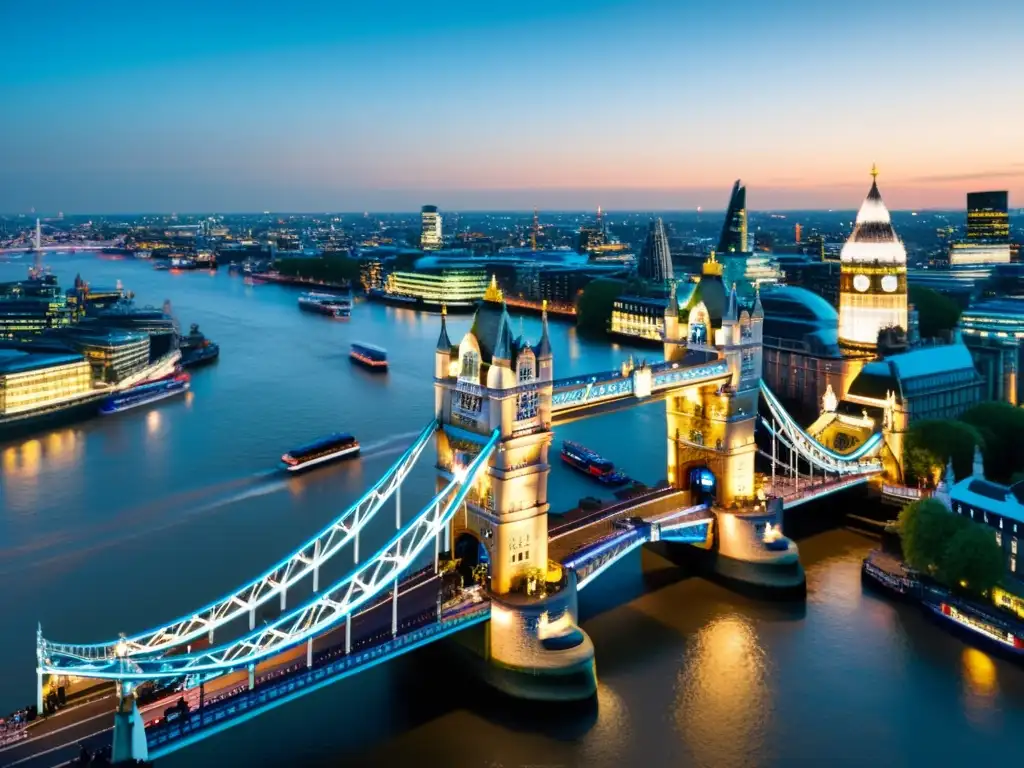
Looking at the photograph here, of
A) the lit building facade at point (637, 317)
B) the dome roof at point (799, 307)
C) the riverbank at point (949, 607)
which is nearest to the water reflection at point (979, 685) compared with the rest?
the riverbank at point (949, 607)

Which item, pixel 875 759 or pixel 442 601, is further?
pixel 442 601

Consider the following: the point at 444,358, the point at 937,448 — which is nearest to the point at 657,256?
the point at 937,448

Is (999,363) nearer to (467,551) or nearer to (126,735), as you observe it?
(467,551)

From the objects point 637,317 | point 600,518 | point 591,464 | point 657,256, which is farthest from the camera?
point 657,256

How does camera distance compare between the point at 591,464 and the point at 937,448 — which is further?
the point at 591,464

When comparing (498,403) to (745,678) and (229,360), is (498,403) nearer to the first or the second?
(745,678)

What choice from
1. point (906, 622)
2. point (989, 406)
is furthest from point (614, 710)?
point (989, 406)

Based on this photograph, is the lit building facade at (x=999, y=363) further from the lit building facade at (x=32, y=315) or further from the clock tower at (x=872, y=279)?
the lit building facade at (x=32, y=315)

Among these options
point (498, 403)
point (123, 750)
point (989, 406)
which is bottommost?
point (123, 750)
